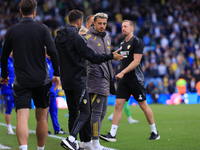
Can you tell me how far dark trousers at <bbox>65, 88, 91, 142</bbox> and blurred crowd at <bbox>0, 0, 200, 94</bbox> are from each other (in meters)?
14.6

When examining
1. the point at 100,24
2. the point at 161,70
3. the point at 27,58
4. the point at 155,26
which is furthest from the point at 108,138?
the point at 155,26

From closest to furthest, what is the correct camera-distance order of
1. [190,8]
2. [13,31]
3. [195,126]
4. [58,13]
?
[13,31] < [195,126] < [58,13] < [190,8]

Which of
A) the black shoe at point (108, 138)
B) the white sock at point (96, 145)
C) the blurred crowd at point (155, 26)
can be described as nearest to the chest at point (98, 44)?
the white sock at point (96, 145)

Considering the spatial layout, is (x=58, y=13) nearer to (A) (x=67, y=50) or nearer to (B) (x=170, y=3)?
(B) (x=170, y=3)

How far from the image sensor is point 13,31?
4164 mm

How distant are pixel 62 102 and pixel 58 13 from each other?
10.3 meters

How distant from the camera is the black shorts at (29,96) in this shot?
4.14 metres

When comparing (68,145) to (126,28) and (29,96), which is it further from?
(126,28)

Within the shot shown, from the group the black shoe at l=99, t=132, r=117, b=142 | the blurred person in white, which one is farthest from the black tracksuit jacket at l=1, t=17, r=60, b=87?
the blurred person in white

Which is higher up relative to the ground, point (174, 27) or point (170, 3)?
point (170, 3)

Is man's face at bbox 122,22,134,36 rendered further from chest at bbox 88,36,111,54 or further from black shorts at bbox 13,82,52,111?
black shorts at bbox 13,82,52,111

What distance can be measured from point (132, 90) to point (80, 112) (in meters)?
2.05

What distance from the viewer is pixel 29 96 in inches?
164

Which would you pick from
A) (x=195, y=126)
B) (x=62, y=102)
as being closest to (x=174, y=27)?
(x=62, y=102)
